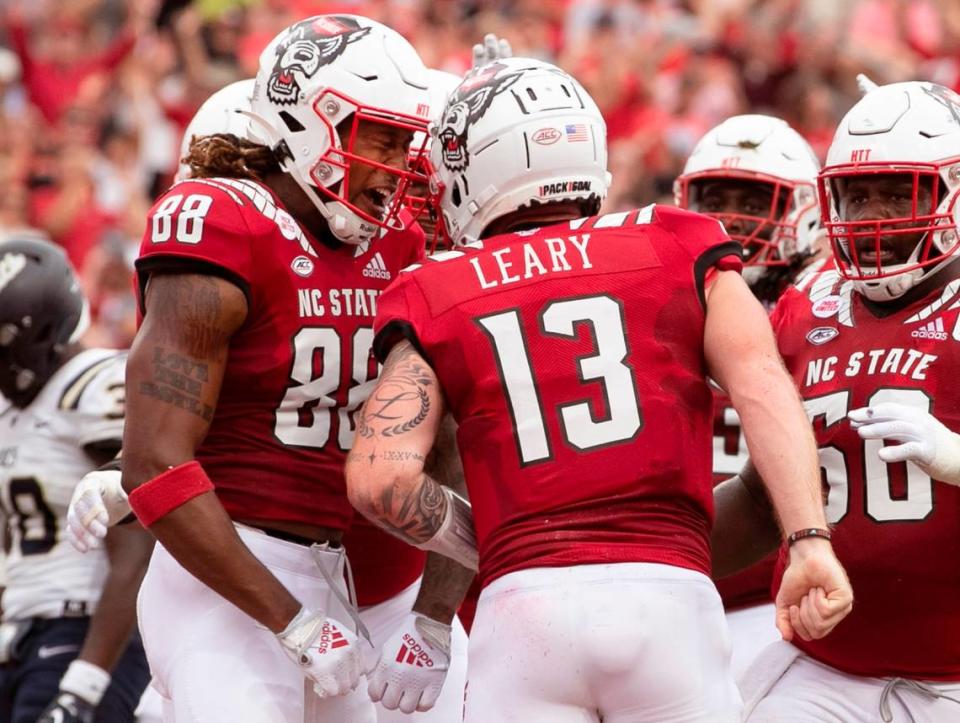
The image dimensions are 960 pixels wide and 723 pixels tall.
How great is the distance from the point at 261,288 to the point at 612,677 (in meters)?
1.24

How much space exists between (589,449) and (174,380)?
968 millimetres

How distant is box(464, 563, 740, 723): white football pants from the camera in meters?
3.33

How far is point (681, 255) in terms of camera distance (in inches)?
141

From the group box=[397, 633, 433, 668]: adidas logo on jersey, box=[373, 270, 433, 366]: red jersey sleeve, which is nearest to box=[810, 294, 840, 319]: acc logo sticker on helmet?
box=[373, 270, 433, 366]: red jersey sleeve

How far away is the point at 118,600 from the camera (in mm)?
5297

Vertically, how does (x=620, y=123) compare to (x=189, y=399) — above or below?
below

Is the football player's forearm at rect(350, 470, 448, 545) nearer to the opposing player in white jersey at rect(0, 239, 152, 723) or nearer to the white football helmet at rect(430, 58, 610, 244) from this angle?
the white football helmet at rect(430, 58, 610, 244)

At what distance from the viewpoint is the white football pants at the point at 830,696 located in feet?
13.3

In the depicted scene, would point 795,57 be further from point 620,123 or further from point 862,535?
point 862,535

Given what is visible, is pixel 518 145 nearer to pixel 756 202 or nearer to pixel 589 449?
pixel 589 449

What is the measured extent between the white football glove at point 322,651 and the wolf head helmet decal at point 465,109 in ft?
3.60

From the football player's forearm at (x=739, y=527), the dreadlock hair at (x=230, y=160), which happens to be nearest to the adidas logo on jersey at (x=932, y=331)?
the football player's forearm at (x=739, y=527)

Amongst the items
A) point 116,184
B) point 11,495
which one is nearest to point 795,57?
point 116,184

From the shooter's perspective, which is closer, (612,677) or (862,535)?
(612,677)
